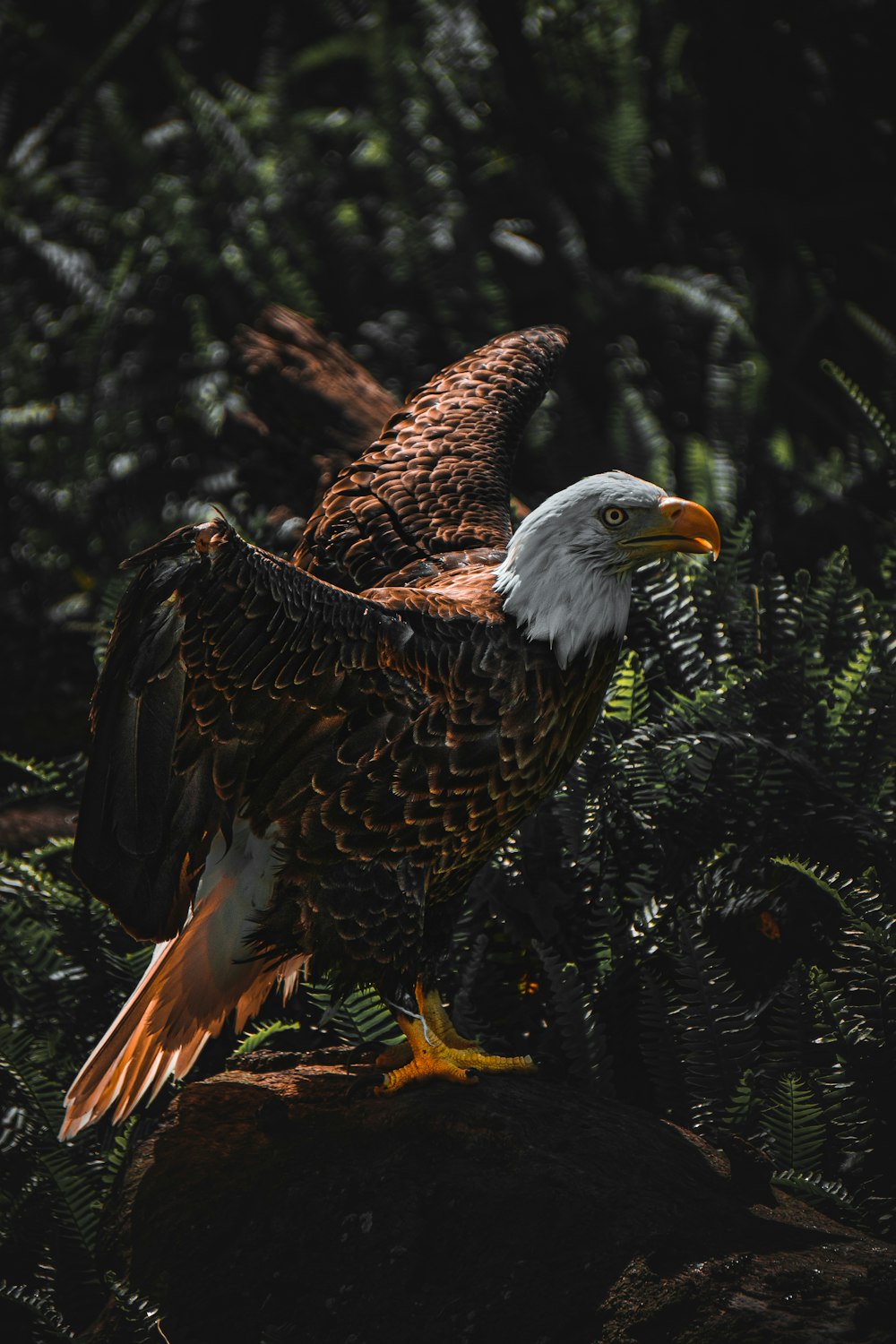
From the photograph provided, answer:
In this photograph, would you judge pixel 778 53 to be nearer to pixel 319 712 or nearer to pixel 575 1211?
Answer: pixel 319 712

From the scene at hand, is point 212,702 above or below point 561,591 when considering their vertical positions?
above

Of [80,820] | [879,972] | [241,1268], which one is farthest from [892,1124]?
[80,820]

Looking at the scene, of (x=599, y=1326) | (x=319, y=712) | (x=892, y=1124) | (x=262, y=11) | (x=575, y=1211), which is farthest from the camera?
(x=262, y=11)

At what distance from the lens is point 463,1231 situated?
7.95 ft

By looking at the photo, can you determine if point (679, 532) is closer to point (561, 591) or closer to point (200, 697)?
point (561, 591)

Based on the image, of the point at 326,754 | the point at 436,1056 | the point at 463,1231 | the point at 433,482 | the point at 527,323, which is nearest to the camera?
the point at 463,1231

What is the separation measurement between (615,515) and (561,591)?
0.60ft

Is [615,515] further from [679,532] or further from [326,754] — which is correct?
[326,754]

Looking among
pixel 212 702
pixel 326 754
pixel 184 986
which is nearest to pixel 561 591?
pixel 326 754

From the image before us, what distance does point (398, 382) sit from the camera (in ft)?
20.6

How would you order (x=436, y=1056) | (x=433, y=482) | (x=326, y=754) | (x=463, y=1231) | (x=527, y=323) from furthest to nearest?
(x=527, y=323), (x=433, y=482), (x=436, y=1056), (x=326, y=754), (x=463, y=1231)

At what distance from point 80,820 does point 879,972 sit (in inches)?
64.5

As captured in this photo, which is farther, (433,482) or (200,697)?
(433,482)

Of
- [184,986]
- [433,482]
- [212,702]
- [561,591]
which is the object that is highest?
[212,702]
